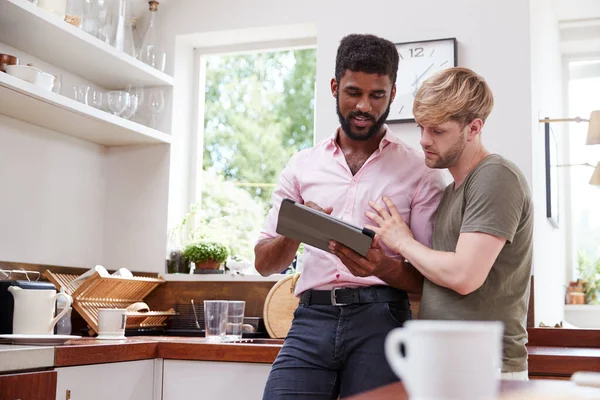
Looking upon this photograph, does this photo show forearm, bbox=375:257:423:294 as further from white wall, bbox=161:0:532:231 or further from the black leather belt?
white wall, bbox=161:0:532:231

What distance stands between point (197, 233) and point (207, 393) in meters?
1.00

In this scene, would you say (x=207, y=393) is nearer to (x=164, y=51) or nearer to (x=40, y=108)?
(x=40, y=108)

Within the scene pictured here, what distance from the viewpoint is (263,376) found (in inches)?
96.9

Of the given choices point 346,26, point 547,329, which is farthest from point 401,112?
point 547,329

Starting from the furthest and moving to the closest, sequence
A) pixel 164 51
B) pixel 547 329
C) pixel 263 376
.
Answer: pixel 164 51 < pixel 547 329 < pixel 263 376

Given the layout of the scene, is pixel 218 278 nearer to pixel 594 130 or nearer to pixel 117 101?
pixel 117 101

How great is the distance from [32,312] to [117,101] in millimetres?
1030

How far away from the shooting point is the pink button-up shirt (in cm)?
183

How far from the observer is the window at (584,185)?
4.71m

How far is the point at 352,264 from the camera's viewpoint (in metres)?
1.71

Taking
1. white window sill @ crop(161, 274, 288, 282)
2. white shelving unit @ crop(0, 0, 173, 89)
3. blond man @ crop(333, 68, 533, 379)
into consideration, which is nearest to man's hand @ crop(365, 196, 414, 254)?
blond man @ crop(333, 68, 533, 379)

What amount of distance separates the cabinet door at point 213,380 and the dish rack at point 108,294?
18.9 inches

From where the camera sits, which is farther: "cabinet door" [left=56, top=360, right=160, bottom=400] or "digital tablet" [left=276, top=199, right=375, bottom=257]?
"cabinet door" [left=56, top=360, right=160, bottom=400]

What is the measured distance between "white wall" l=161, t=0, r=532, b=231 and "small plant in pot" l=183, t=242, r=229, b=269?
0.69ft
